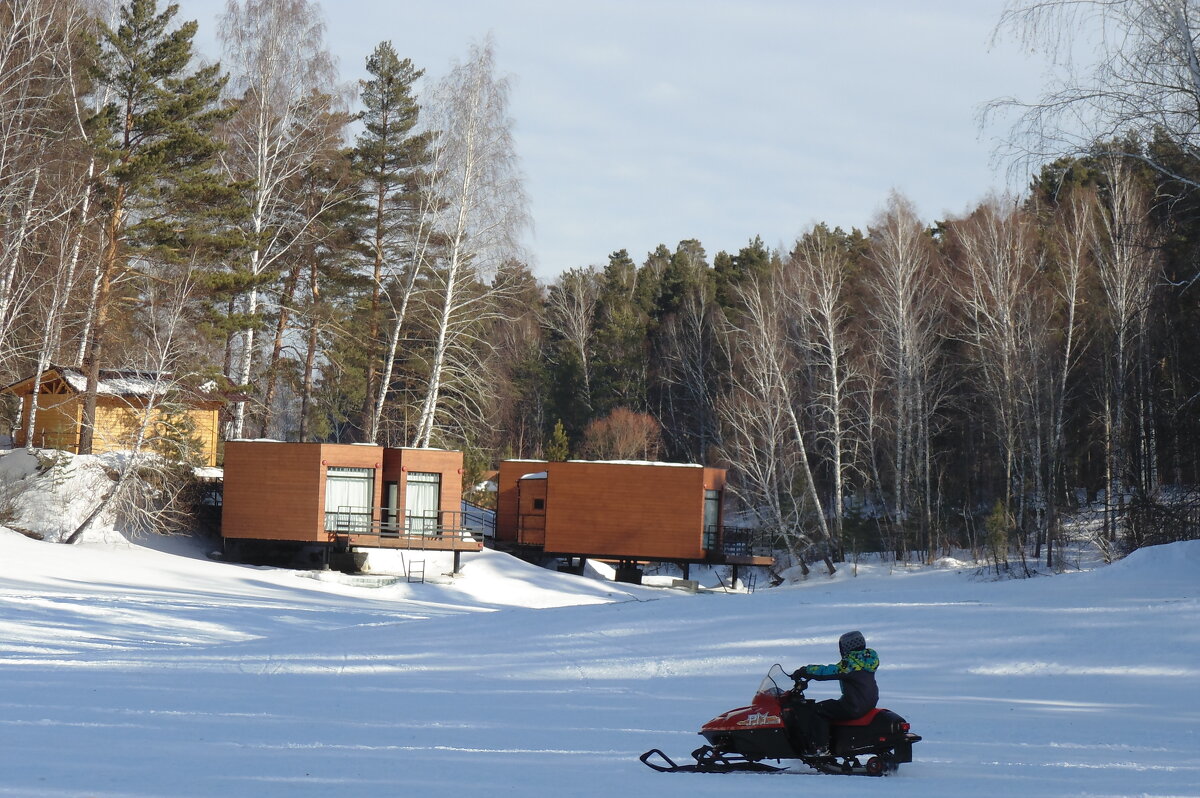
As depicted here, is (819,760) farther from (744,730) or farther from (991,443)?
(991,443)

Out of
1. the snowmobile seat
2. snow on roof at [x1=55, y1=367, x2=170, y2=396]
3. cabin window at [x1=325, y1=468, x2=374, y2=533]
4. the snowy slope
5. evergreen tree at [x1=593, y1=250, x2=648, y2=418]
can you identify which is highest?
evergreen tree at [x1=593, y1=250, x2=648, y2=418]

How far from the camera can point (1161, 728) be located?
28.3ft

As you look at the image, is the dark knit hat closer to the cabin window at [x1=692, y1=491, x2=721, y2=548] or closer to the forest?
the forest

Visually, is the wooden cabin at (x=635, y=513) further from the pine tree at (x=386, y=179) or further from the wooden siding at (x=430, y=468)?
the pine tree at (x=386, y=179)

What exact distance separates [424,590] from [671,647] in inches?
481

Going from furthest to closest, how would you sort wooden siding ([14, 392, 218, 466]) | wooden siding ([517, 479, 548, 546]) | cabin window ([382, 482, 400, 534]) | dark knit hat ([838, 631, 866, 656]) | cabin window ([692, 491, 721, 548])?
1. wooden siding ([517, 479, 548, 546])
2. cabin window ([692, 491, 721, 548])
3. wooden siding ([14, 392, 218, 466])
4. cabin window ([382, 482, 400, 534])
5. dark knit hat ([838, 631, 866, 656])

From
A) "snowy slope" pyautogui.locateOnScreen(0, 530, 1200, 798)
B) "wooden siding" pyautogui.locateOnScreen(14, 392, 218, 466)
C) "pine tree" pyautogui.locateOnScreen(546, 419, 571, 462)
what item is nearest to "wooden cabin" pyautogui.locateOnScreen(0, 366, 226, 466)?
"wooden siding" pyautogui.locateOnScreen(14, 392, 218, 466)

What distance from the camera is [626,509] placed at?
30.1 m

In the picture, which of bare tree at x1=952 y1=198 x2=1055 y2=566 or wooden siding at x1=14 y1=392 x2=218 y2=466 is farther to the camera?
bare tree at x1=952 y1=198 x2=1055 y2=566

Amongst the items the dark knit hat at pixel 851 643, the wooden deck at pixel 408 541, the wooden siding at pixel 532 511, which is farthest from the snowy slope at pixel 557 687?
the wooden siding at pixel 532 511

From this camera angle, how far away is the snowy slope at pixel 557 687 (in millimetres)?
6277

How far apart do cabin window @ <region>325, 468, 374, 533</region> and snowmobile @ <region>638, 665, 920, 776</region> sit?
2120cm

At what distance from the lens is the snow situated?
6.27 metres

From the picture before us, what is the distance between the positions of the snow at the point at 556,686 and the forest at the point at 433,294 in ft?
27.4
